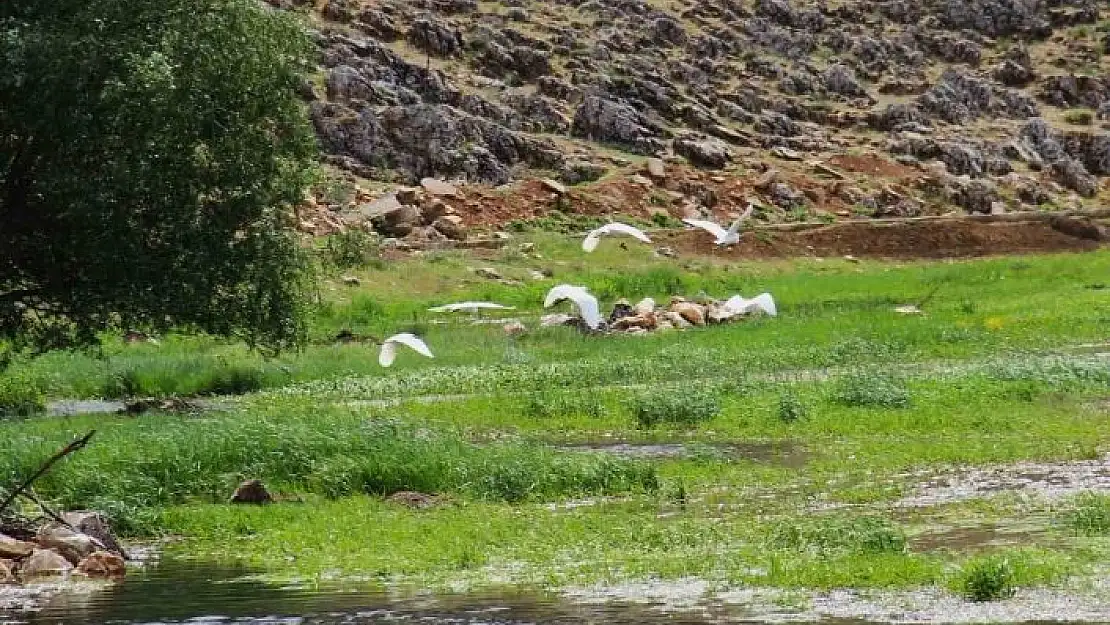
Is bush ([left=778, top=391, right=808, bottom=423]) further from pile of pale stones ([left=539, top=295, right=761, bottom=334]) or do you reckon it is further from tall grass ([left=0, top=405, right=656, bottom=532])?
pile of pale stones ([left=539, top=295, right=761, bottom=334])

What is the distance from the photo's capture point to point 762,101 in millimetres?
103688

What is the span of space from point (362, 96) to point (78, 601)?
68353mm

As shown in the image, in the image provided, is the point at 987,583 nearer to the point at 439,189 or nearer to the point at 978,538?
the point at 978,538

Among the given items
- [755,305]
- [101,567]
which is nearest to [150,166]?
[101,567]

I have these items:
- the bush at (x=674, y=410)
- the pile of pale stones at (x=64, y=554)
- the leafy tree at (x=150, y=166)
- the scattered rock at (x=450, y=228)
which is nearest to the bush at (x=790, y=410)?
the bush at (x=674, y=410)

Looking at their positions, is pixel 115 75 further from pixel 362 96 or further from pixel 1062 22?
pixel 1062 22

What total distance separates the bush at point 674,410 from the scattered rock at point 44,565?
45.2ft

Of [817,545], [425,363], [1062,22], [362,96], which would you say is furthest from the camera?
[1062,22]

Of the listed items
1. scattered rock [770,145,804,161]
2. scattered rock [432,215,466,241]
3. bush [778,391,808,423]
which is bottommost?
scattered rock [432,215,466,241]

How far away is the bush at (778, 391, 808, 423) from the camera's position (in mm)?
28094

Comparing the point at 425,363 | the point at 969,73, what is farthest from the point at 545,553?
the point at 969,73

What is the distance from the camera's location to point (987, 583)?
13.4 meters

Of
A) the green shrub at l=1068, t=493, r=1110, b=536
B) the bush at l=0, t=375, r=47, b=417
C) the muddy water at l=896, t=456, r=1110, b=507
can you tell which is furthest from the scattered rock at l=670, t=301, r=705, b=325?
the green shrub at l=1068, t=493, r=1110, b=536

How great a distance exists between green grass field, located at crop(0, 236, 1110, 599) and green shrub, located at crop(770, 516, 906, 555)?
3 centimetres
